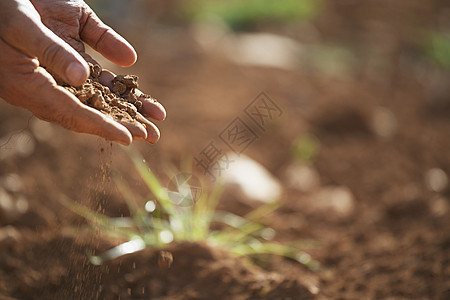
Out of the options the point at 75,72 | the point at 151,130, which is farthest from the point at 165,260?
the point at 75,72

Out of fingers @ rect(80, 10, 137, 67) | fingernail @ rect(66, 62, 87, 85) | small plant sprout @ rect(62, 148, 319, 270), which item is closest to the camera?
fingernail @ rect(66, 62, 87, 85)

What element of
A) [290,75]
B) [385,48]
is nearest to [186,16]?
[290,75]

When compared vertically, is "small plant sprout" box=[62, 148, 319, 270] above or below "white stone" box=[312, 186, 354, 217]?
below

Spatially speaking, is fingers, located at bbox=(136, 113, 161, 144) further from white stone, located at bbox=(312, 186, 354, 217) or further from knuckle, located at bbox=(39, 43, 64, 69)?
white stone, located at bbox=(312, 186, 354, 217)

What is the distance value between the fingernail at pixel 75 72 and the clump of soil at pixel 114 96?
15 cm

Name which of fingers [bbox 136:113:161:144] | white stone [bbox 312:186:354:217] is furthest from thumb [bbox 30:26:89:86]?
white stone [bbox 312:186:354:217]

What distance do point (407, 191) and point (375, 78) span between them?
2.64 meters

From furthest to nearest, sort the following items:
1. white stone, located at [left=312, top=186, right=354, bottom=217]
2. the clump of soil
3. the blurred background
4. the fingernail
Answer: white stone, located at [left=312, top=186, right=354, bottom=217], the blurred background, the clump of soil, the fingernail

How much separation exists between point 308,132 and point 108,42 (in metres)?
2.46

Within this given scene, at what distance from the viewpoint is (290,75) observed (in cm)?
533

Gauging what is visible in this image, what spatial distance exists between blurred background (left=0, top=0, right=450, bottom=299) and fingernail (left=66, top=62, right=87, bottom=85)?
0.43 meters

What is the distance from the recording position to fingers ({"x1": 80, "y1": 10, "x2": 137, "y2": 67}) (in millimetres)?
1907

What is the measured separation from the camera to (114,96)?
1.78m

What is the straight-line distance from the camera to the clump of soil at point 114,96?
166 centimetres
